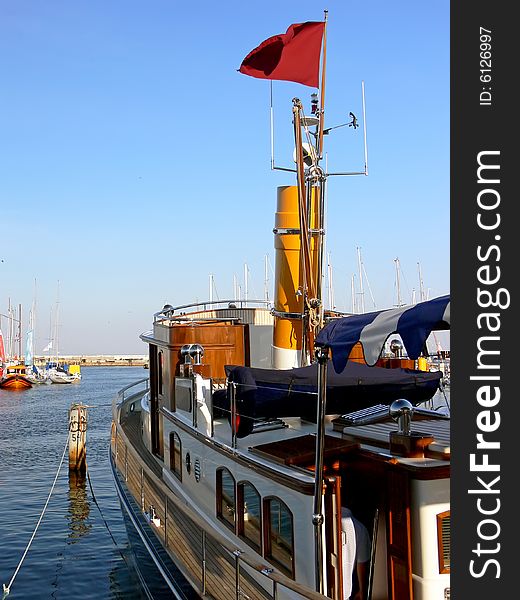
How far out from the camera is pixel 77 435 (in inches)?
1030

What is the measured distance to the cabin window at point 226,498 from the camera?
978cm

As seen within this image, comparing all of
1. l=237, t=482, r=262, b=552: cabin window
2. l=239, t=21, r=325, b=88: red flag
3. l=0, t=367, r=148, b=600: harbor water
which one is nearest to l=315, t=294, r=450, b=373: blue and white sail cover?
l=237, t=482, r=262, b=552: cabin window

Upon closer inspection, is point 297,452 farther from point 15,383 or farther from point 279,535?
point 15,383

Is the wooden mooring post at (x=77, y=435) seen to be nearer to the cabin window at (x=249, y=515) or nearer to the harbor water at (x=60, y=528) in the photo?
the harbor water at (x=60, y=528)

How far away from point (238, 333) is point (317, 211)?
3.41 m

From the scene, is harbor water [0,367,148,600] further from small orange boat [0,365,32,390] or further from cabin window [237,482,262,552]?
small orange boat [0,365,32,390]

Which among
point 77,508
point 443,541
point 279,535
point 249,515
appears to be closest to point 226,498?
point 249,515

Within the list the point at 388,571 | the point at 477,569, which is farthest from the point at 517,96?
the point at 388,571

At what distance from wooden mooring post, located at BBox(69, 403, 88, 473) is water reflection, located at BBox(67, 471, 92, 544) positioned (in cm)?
33

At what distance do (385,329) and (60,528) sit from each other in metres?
16.5

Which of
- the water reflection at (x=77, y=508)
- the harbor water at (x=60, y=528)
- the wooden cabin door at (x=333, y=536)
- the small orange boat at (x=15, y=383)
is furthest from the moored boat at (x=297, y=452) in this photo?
the small orange boat at (x=15, y=383)

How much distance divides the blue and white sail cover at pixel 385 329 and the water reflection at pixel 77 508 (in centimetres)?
1453

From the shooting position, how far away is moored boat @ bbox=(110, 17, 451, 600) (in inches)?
271

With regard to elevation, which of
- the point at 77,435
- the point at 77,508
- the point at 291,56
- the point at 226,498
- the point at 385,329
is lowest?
the point at 77,508
